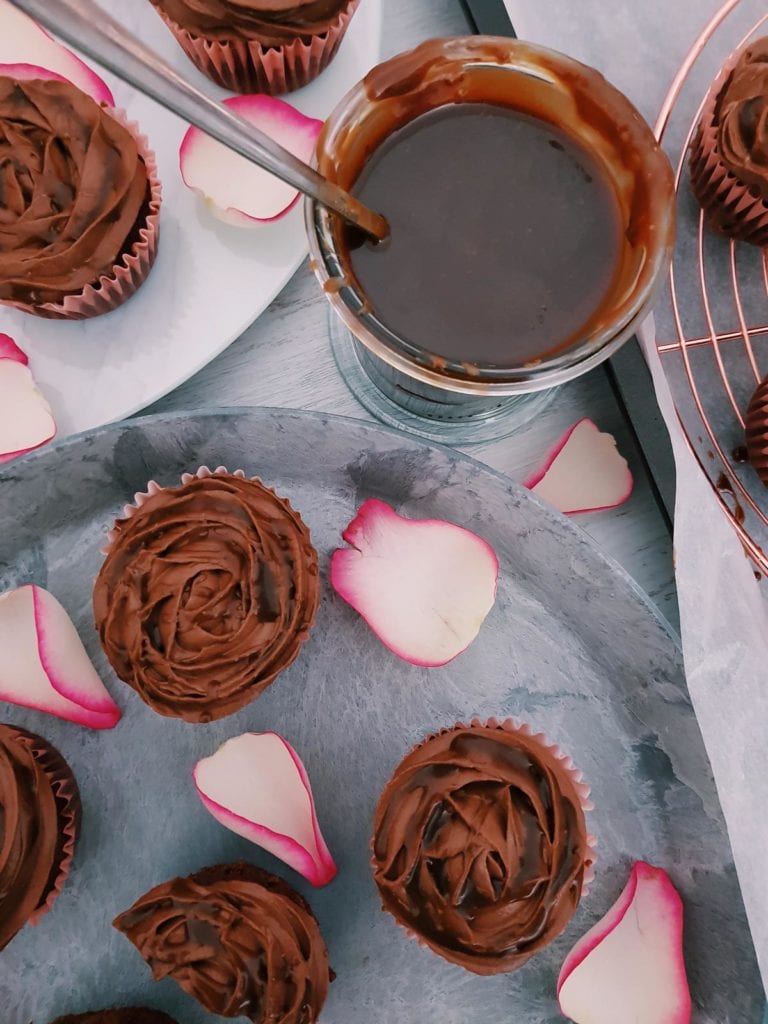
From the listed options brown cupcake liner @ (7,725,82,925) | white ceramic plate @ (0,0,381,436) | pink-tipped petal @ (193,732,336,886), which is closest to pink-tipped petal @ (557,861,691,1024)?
pink-tipped petal @ (193,732,336,886)

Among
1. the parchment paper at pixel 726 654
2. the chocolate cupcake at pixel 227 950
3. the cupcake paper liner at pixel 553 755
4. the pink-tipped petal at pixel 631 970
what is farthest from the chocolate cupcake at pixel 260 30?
the pink-tipped petal at pixel 631 970

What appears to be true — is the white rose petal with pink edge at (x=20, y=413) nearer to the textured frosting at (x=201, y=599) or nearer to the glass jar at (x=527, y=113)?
the textured frosting at (x=201, y=599)

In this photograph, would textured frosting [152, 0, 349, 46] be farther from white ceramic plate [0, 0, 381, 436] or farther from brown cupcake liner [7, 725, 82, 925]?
brown cupcake liner [7, 725, 82, 925]

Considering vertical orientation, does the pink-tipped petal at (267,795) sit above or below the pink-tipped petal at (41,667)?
below

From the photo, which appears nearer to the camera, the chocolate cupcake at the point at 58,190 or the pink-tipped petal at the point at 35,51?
the chocolate cupcake at the point at 58,190

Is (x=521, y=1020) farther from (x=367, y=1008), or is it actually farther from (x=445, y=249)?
(x=445, y=249)

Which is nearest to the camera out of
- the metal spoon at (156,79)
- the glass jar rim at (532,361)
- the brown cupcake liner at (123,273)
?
the metal spoon at (156,79)
